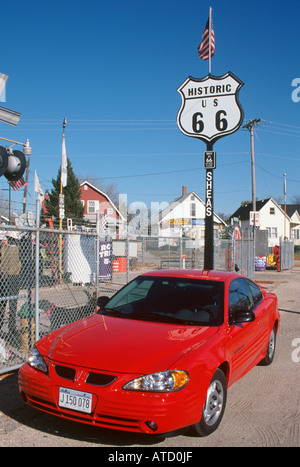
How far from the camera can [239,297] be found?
5.10 meters

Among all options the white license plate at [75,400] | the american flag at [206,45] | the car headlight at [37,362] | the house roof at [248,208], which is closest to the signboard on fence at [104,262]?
the american flag at [206,45]

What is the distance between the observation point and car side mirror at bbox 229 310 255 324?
439 centimetres

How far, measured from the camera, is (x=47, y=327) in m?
7.08

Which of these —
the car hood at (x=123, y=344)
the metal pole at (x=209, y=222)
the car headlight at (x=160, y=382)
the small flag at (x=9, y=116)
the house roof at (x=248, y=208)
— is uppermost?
the house roof at (x=248, y=208)

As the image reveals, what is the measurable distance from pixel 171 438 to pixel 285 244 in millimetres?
26092

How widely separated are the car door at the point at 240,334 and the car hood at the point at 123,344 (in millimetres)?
329

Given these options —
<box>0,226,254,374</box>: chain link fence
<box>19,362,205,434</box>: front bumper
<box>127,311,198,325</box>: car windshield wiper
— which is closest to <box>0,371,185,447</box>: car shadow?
<box>19,362,205,434</box>: front bumper

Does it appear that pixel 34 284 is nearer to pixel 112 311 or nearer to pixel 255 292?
pixel 112 311

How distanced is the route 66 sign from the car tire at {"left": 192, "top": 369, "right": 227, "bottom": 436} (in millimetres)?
7786

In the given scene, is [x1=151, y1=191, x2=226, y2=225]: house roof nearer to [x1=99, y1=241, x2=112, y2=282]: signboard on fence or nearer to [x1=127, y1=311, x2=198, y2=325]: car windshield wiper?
[x1=99, y1=241, x2=112, y2=282]: signboard on fence

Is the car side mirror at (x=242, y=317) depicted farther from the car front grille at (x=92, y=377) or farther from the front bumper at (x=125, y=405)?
the car front grille at (x=92, y=377)

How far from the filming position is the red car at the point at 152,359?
3.24m

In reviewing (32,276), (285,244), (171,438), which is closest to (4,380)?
(32,276)
